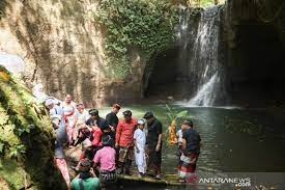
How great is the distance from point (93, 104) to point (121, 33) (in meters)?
4.13

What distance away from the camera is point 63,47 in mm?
22828

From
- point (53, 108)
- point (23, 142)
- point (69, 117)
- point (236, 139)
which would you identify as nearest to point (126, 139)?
point (69, 117)

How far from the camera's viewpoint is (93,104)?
77.7ft

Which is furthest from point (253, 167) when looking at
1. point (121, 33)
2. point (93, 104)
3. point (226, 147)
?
point (121, 33)

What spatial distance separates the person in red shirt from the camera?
10.7m

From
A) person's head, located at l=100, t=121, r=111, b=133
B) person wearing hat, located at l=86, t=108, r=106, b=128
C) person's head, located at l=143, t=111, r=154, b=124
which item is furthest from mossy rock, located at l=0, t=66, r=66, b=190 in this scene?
person's head, located at l=143, t=111, r=154, b=124

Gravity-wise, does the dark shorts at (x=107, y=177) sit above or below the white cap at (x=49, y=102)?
below

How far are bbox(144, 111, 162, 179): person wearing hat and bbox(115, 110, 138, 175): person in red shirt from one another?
365mm

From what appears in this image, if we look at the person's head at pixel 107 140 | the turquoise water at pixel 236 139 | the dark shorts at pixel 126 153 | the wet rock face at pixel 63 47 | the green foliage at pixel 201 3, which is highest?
the green foliage at pixel 201 3

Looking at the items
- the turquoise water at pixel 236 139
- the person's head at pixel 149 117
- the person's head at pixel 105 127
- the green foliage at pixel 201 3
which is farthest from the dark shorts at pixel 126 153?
the green foliage at pixel 201 3

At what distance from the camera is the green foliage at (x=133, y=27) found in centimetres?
2462

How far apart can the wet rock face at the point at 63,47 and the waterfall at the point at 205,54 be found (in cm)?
374

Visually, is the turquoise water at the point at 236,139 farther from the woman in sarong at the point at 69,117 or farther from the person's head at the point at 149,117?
the woman in sarong at the point at 69,117

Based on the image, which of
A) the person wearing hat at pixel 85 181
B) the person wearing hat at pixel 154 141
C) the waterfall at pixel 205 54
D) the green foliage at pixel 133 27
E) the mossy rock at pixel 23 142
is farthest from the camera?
the waterfall at pixel 205 54
